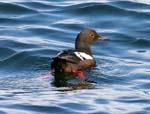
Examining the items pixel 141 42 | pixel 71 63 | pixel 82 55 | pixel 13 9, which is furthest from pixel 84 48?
pixel 13 9

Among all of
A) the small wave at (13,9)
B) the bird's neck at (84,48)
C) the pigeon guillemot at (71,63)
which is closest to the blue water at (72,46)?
the small wave at (13,9)

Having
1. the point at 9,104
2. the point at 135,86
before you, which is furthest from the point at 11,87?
the point at 135,86

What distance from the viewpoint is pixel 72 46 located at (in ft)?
61.0

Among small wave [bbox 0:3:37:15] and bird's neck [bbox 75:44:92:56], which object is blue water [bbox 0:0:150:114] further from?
bird's neck [bbox 75:44:92:56]

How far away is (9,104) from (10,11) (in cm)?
849

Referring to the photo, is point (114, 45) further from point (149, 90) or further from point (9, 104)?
point (9, 104)

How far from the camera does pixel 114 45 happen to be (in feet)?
61.8

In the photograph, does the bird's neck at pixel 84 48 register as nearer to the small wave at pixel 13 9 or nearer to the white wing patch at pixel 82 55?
the white wing patch at pixel 82 55

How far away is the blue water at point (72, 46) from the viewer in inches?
531

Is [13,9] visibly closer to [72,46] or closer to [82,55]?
[72,46]

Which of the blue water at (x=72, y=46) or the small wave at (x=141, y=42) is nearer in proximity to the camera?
the blue water at (x=72, y=46)

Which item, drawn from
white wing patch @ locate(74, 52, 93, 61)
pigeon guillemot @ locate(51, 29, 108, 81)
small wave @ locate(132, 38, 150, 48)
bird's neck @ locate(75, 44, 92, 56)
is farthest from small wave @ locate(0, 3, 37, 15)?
white wing patch @ locate(74, 52, 93, 61)

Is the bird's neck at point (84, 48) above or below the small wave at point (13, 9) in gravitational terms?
below

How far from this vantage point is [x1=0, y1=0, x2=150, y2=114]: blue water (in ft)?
44.3
